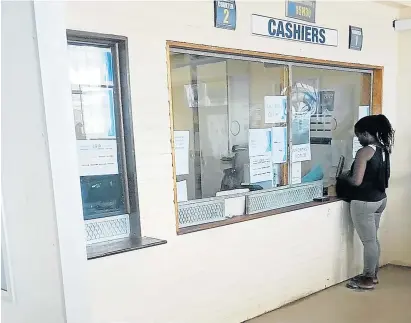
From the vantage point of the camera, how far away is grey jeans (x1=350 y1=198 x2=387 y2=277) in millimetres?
3720

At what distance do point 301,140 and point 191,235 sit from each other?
1515mm

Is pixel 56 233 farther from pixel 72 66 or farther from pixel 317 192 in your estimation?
pixel 317 192

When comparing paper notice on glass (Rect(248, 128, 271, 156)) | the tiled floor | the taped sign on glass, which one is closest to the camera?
the taped sign on glass

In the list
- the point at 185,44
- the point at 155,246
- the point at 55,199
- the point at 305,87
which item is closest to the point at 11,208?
the point at 55,199

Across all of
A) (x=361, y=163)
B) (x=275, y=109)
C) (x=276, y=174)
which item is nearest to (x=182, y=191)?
(x=276, y=174)

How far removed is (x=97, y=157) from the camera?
2387 millimetres

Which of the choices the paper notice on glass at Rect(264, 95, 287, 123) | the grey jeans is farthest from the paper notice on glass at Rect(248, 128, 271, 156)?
the grey jeans

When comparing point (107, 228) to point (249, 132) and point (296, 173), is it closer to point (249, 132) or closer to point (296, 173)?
point (249, 132)

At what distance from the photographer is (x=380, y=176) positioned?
11.9 ft

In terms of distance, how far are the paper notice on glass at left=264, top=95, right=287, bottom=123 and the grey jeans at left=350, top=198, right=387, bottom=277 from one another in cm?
107

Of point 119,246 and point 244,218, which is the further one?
point 244,218

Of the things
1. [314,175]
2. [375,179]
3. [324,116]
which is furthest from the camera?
[324,116]

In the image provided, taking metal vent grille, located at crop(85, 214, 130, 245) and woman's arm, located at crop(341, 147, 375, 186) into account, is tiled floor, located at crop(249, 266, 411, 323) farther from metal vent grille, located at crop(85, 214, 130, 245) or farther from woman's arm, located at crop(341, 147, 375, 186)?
metal vent grille, located at crop(85, 214, 130, 245)

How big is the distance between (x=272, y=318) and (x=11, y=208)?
2622mm
